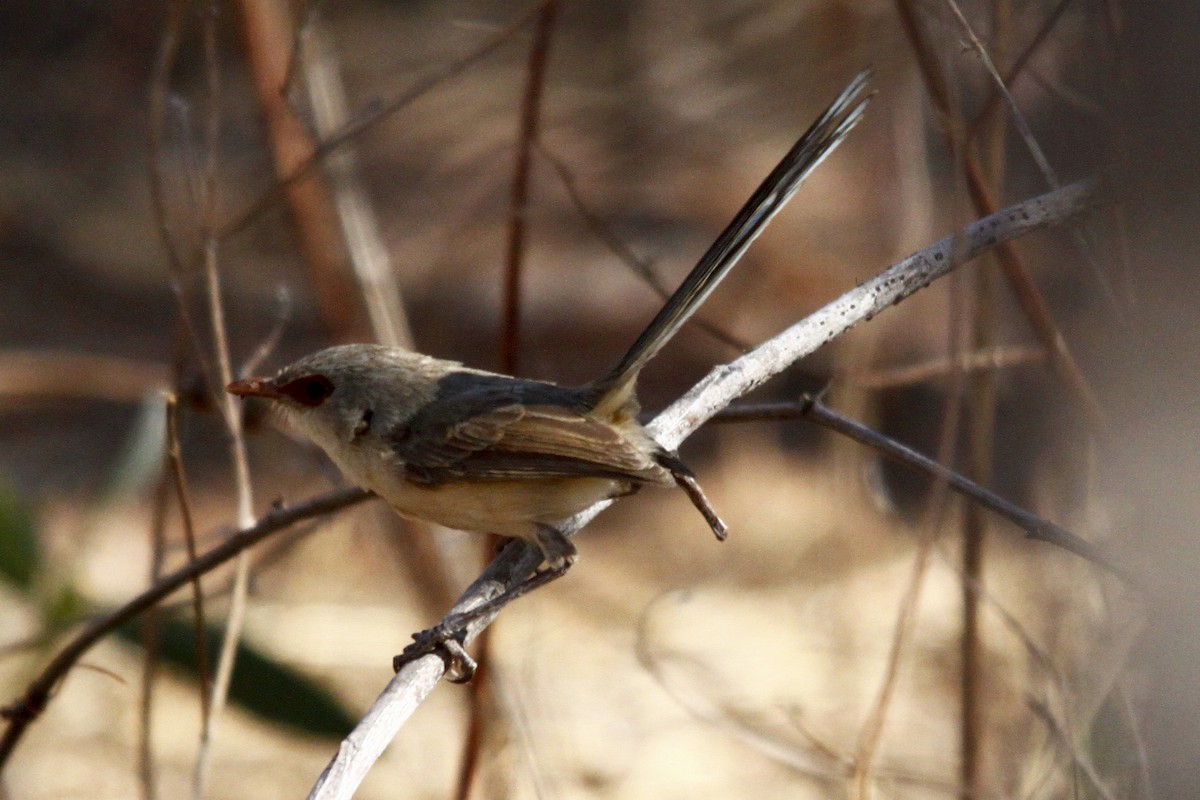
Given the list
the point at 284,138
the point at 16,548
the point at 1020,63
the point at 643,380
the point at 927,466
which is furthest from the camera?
the point at 643,380

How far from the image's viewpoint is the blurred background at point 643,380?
3.25 metres

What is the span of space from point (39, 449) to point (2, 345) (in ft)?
3.63

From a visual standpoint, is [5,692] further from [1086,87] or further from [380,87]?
[380,87]

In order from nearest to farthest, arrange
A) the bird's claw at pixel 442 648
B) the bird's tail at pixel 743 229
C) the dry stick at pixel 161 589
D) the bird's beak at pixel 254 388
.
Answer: the bird's claw at pixel 442 648 < the bird's tail at pixel 743 229 < the dry stick at pixel 161 589 < the bird's beak at pixel 254 388

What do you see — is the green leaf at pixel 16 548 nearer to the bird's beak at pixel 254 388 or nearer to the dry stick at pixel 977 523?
the bird's beak at pixel 254 388

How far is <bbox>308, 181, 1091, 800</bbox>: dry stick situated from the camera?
2686 mm

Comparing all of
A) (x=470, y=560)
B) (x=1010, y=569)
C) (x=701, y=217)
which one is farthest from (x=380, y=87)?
(x=1010, y=569)

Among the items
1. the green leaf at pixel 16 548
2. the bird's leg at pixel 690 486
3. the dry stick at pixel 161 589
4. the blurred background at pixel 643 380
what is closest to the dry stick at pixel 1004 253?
the blurred background at pixel 643 380

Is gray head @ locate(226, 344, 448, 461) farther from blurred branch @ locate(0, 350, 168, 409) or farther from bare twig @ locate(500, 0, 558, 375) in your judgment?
blurred branch @ locate(0, 350, 168, 409)

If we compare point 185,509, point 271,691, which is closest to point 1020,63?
point 185,509

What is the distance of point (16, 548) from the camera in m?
4.62

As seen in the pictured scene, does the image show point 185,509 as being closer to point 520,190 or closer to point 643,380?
point 520,190

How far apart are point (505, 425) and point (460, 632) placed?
0.79 metres

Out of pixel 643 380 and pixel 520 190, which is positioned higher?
pixel 643 380
